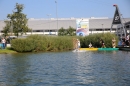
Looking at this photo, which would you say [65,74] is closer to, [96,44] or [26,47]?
[26,47]

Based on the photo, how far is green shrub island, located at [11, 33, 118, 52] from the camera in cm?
3950

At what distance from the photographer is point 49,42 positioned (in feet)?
138

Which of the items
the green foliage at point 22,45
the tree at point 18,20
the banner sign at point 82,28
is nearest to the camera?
the green foliage at point 22,45

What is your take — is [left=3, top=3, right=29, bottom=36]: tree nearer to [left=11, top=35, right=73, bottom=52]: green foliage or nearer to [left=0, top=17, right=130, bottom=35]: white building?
[left=11, top=35, right=73, bottom=52]: green foliage

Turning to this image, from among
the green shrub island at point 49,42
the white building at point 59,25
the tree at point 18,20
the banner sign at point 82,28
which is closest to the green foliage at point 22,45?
the green shrub island at point 49,42

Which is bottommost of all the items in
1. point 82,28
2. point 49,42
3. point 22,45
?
point 22,45

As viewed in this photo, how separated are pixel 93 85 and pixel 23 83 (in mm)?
3539

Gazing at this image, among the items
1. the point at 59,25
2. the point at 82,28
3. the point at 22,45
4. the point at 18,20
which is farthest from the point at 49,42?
the point at 59,25

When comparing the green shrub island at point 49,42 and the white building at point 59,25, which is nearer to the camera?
the green shrub island at point 49,42

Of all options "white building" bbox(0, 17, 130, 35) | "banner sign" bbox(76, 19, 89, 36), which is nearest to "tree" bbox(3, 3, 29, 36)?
"banner sign" bbox(76, 19, 89, 36)

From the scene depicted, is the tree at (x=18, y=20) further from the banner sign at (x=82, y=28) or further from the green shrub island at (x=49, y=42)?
the banner sign at (x=82, y=28)

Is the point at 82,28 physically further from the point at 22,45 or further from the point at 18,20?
the point at 22,45

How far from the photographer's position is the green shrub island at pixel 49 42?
39.5 metres

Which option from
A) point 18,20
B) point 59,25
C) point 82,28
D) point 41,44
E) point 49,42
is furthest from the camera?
point 59,25
